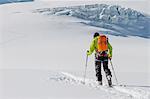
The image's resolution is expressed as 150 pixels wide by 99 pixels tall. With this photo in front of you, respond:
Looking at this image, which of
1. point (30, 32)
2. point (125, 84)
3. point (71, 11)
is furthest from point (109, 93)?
point (71, 11)

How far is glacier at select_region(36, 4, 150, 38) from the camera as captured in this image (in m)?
52.6

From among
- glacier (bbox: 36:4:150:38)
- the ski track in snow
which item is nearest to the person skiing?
the ski track in snow

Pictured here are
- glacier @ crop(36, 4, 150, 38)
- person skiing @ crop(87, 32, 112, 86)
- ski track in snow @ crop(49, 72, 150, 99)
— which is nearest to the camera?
ski track in snow @ crop(49, 72, 150, 99)

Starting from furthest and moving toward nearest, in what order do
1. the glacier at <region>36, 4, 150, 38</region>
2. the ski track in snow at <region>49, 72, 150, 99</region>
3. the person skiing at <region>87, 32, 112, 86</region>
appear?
the glacier at <region>36, 4, 150, 38</region>, the person skiing at <region>87, 32, 112, 86</region>, the ski track in snow at <region>49, 72, 150, 99</region>

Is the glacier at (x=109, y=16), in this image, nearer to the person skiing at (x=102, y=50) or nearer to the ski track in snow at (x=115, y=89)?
the ski track in snow at (x=115, y=89)

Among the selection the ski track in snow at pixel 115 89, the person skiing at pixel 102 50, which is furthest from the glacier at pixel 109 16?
the person skiing at pixel 102 50

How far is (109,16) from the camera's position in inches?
2222

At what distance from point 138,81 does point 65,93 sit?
3.54 m

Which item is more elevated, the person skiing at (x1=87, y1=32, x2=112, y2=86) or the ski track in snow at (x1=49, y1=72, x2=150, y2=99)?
the person skiing at (x1=87, y1=32, x2=112, y2=86)

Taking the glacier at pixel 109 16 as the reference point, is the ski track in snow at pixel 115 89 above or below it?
above

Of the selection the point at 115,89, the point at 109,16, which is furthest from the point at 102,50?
the point at 109,16

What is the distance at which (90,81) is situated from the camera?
12680mm

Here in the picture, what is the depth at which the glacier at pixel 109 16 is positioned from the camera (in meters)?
52.6

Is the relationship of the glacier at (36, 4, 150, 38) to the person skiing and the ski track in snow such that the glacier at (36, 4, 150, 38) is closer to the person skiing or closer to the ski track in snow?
the ski track in snow
